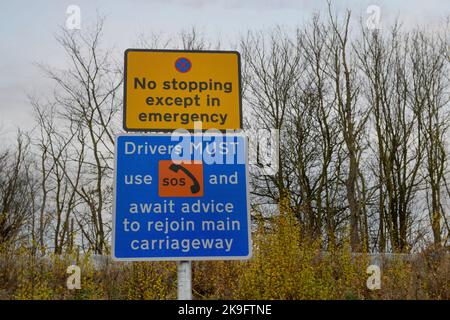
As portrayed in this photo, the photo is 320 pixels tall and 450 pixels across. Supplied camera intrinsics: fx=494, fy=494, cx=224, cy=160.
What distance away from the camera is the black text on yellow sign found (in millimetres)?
3582

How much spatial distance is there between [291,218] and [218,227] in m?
4.63

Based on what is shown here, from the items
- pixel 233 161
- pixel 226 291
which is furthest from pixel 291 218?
pixel 233 161

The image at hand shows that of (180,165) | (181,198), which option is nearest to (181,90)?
(180,165)

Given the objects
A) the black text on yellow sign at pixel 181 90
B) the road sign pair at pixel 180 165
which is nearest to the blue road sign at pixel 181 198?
the road sign pair at pixel 180 165

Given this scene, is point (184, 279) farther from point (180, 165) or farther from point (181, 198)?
point (180, 165)

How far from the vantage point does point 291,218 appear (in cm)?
788

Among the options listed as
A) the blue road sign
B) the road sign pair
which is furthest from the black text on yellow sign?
→ the blue road sign

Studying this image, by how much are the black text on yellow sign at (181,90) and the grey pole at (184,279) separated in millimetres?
972

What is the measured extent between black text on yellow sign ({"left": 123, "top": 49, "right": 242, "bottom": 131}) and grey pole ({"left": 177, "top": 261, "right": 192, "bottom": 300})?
0.97 m

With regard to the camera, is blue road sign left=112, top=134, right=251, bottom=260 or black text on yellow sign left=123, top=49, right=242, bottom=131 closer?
blue road sign left=112, top=134, right=251, bottom=260

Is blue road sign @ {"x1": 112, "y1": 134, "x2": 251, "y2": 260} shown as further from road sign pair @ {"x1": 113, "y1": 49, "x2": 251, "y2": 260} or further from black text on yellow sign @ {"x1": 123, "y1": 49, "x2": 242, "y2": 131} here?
black text on yellow sign @ {"x1": 123, "y1": 49, "x2": 242, "y2": 131}
